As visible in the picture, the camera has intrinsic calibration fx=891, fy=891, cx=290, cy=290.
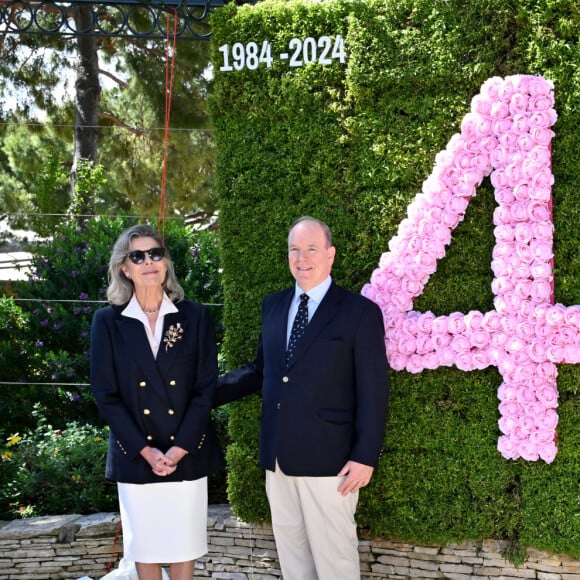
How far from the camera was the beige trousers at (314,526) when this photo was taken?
12.7 feet

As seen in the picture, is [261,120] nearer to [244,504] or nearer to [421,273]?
[421,273]

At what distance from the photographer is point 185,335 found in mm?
4031

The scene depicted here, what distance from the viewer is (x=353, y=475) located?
12.4ft

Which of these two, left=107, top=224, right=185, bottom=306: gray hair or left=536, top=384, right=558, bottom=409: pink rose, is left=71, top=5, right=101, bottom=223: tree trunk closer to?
left=107, top=224, right=185, bottom=306: gray hair

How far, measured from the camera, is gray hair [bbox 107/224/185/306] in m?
3.99

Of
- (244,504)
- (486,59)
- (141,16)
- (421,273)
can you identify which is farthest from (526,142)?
(141,16)

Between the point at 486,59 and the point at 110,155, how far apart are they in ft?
38.1

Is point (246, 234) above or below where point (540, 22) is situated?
below

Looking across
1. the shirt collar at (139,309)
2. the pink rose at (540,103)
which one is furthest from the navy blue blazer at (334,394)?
the pink rose at (540,103)

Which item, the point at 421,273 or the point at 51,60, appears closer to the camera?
the point at 421,273

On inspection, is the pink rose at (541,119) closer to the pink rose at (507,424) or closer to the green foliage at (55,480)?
the pink rose at (507,424)

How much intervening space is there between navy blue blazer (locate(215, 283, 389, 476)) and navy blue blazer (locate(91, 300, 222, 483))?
369mm

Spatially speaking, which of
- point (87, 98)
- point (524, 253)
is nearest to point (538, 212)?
point (524, 253)

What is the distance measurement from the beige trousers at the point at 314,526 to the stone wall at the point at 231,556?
0.69 m
